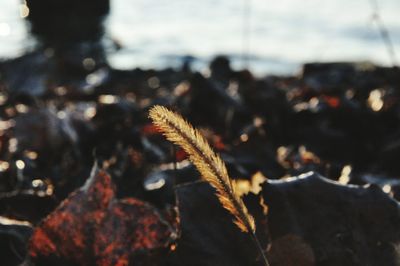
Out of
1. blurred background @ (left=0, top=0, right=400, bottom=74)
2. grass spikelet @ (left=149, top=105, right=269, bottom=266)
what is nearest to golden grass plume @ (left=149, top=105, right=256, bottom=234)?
grass spikelet @ (left=149, top=105, right=269, bottom=266)

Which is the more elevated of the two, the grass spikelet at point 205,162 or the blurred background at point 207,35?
the grass spikelet at point 205,162

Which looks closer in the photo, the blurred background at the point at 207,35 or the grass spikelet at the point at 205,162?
the grass spikelet at the point at 205,162

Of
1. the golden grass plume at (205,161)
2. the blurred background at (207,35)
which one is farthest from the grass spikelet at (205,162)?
the blurred background at (207,35)

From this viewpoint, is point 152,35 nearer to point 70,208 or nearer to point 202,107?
point 202,107

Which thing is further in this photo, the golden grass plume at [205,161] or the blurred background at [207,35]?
the blurred background at [207,35]

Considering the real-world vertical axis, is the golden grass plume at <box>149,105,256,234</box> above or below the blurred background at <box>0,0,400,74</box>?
above

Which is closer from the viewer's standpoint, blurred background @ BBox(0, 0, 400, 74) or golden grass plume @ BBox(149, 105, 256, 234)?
golden grass plume @ BBox(149, 105, 256, 234)

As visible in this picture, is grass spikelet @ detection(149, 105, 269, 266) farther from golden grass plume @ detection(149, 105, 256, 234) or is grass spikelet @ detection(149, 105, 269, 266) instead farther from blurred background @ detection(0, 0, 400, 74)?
blurred background @ detection(0, 0, 400, 74)

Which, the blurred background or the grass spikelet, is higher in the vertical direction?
the grass spikelet

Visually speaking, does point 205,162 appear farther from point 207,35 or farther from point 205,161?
point 207,35

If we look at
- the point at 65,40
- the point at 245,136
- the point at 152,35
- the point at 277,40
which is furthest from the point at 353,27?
the point at 245,136

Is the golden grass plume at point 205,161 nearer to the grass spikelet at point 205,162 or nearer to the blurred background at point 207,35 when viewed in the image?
the grass spikelet at point 205,162
